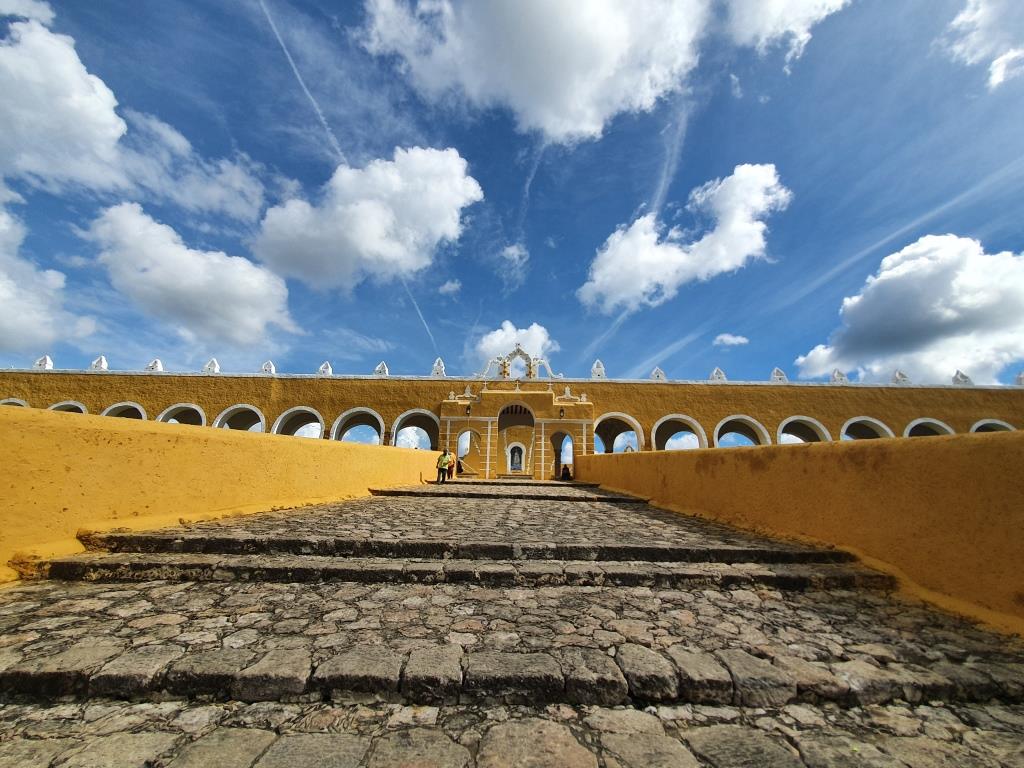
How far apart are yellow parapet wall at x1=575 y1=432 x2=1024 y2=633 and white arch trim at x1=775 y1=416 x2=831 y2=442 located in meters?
17.4

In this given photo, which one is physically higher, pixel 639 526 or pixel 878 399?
pixel 878 399

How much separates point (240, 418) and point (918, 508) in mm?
23698

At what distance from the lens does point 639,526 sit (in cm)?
495

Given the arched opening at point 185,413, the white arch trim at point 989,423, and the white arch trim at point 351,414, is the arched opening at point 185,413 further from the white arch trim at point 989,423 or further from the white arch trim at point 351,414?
the white arch trim at point 989,423

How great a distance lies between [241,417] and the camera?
2038 cm

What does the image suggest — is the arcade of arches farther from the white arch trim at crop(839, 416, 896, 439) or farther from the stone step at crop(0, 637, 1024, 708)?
the stone step at crop(0, 637, 1024, 708)

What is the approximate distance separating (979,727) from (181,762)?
9.14ft

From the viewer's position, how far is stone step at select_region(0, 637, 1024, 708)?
1.67 metres

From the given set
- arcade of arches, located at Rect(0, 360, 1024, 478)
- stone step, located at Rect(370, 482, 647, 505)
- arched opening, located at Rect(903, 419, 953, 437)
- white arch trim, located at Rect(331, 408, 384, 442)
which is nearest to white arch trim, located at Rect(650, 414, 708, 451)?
arcade of arches, located at Rect(0, 360, 1024, 478)

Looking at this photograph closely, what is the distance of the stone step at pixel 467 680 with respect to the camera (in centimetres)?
167

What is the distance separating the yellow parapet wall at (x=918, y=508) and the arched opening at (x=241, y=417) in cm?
2013

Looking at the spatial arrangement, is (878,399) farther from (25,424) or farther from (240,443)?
(25,424)

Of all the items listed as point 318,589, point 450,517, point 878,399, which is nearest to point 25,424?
point 318,589

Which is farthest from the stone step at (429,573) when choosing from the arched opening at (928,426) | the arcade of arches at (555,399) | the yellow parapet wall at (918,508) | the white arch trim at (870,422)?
the arched opening at (928,426)
